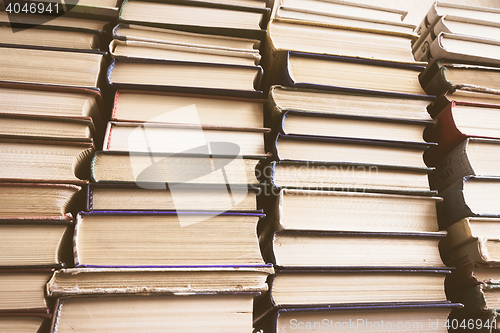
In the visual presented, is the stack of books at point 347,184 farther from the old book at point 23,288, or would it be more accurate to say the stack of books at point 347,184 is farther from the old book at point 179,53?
the old book at point 23,288

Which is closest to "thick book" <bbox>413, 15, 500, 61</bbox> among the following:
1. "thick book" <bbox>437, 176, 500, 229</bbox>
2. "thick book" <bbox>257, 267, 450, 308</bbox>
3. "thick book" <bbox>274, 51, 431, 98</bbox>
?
"thick book" <bbox>274, 51, 431, 98</bbox>

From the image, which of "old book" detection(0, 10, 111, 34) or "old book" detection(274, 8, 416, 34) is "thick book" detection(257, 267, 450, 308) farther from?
"old book" detection(0, 10, 111, 34)

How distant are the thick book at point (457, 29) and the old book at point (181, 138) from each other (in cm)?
55

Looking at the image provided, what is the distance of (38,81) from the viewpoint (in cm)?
67

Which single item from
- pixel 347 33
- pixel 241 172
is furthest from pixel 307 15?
pixel 241 172

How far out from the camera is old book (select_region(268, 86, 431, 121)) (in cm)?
71

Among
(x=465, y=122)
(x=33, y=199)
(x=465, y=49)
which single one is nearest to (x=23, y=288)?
(x=33, y=199)

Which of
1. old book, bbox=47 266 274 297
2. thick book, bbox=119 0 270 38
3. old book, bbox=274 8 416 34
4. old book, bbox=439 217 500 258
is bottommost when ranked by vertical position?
old book, bbox=47 266 274 297

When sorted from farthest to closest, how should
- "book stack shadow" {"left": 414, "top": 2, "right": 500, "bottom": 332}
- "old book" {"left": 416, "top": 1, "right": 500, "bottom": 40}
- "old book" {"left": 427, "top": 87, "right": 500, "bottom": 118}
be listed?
"old book" {"left": 416, "top": 1, "right": 500, "bottom": 40}
"old book" {"left": 427, "top": 87, "right": 500, "bottom": 118}
"book stack shadow" {"left": 414, "top": 2, "right": 500, "bottom": 332}

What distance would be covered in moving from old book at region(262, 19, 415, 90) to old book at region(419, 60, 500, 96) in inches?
2.8

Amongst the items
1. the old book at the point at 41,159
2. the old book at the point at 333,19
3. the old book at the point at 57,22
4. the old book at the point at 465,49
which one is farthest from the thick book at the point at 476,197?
the old book at the point at 57,22

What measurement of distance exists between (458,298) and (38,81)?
3.57 feet

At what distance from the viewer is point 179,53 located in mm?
738

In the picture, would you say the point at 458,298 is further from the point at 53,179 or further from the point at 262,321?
the point at 53,179
